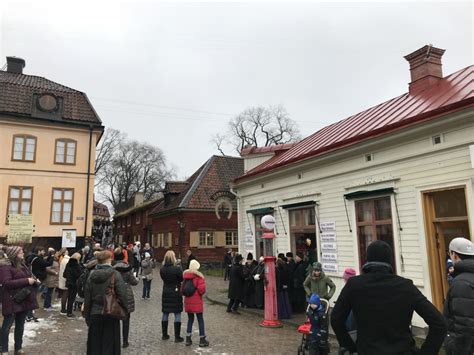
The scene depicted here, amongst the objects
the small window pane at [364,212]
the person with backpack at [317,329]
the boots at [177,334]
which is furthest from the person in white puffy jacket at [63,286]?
the small window pane at [364,212]

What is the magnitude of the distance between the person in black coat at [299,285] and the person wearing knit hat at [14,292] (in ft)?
21.7

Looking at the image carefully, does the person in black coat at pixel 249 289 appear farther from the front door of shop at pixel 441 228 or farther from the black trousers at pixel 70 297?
the front door of shop at pixel 441 228

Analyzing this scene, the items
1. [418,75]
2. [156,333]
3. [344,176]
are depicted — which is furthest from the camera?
[418,75]

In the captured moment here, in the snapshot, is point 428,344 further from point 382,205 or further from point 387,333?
point 382,205

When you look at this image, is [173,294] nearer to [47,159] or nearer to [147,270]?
[147,270]

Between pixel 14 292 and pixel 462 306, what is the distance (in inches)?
260

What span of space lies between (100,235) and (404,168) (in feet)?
139

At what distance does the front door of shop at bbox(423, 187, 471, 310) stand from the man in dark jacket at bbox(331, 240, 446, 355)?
5.83 metres

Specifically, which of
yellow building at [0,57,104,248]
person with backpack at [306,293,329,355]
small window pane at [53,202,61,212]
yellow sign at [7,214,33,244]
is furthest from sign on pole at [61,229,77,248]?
person with backpack at [306,293,329,355]

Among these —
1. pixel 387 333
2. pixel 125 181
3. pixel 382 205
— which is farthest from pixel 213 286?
pixel 125 181

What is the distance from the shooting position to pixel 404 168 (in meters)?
9.06

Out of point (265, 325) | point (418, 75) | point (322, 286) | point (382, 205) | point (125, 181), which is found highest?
point (125, 181)

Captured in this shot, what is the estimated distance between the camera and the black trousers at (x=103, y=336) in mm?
5520

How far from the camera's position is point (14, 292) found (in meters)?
6.46
